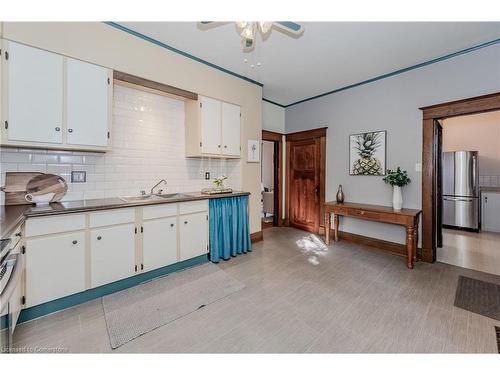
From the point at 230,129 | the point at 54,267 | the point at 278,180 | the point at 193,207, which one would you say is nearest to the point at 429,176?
the point at 278,180

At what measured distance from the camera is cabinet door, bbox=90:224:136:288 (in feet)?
7.04

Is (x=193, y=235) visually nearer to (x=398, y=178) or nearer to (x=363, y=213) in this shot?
Result: (x=363, y=213)

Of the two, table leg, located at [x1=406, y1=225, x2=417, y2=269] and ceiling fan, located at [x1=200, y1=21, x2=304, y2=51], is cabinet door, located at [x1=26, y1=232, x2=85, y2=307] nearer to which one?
ceiling fan, located at [x1=200, y1=21, x2=304, y2=51]

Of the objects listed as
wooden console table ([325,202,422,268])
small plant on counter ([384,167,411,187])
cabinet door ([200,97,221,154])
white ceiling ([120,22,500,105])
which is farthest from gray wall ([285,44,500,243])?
cabinet door ([200,97,221,154])

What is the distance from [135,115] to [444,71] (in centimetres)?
423

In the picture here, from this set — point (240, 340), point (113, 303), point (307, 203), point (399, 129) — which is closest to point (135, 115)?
point (113, 303)

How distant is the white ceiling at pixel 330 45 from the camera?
2.45 meters

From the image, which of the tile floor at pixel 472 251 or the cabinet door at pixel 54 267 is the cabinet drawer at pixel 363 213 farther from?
the cabinet door at pixel 54 267

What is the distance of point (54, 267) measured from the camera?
6.34ft

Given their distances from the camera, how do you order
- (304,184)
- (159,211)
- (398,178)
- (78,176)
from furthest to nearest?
(304,184) → (398,178) → (159,211) → (78,176)

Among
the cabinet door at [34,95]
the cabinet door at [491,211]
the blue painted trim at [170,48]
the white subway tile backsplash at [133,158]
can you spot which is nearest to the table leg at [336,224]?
the white subway tile backsplash at [133,158]

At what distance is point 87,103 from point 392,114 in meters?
4.15

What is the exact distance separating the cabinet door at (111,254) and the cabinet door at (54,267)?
0.09 metres

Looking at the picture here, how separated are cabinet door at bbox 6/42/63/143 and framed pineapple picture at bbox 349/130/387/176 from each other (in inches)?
163
